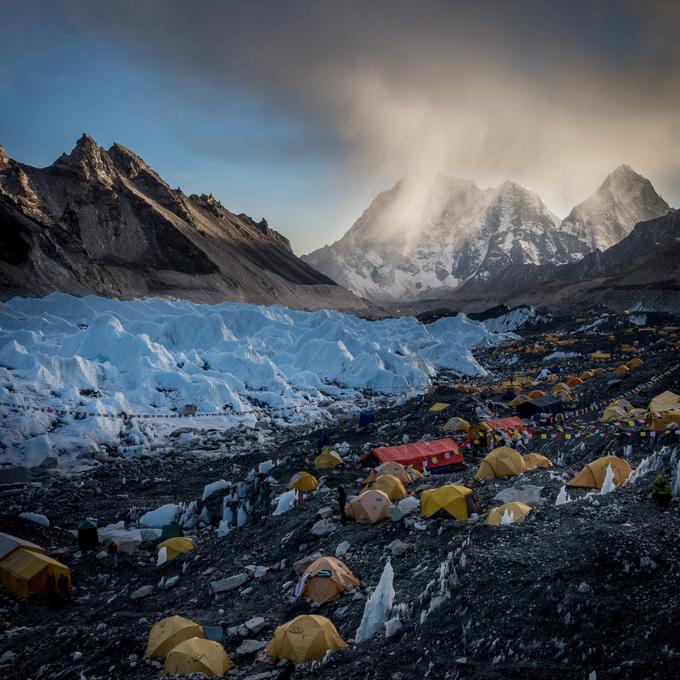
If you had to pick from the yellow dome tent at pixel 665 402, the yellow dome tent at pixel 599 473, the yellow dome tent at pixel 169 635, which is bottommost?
the yellow dome tent at pixel 665 402

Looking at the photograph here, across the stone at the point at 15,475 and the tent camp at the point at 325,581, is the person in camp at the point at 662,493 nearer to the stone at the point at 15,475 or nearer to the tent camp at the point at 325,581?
the tent camp at the point at 325,581

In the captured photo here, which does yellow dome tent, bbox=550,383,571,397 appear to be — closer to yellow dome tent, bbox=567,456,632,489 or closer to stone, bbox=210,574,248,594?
yellow dome tent, bbox=567,456,632,489

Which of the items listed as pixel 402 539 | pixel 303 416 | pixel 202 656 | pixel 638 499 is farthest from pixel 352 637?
pixel 303 416

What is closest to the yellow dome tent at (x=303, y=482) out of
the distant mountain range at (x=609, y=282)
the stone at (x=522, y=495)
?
the stone at (x=522, y=495)

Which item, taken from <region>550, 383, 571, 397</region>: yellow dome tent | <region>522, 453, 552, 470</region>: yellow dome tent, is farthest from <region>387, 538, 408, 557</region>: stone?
<region>550, 383, 571, 397</region>: yellow dome tent

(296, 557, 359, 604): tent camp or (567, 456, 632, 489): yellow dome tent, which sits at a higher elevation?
(296, 557, 359, 604): tent camp

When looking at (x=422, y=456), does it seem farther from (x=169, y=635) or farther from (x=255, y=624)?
(x=169, y=635)
